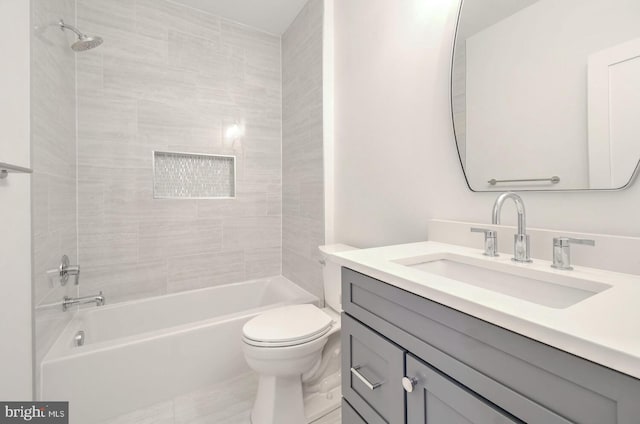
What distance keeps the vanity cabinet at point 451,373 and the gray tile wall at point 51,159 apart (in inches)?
53.2

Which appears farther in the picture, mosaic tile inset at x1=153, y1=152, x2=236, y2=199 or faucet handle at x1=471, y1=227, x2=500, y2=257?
mosaic tile inset at x1=153, y1=152, x2=236, y2=199

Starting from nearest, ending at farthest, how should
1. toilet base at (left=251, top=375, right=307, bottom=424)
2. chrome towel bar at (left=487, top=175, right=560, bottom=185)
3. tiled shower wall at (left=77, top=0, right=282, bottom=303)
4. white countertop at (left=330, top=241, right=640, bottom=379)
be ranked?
white countertop at (left=330, top=241, right=640, bottom=379) < chrome towel bar at (left=487, top=175, right=560, bottom=185) < toilet base at (left=251, top=375, right=307, bottom=424) < tiled shower wall at (left=77, top=0, right=282, bottom=303)

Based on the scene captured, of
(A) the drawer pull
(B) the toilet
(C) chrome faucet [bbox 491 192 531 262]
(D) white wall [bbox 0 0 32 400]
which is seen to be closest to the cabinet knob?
(A) the drawer pull

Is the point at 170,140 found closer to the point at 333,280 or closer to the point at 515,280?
the point at 333,280

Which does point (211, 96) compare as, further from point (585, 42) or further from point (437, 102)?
point (585, 42)

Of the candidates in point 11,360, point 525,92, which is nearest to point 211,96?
point 11,360

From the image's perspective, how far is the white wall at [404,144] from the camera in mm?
850

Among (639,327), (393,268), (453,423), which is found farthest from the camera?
(393,268)

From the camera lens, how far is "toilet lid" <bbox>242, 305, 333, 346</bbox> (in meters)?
1.24

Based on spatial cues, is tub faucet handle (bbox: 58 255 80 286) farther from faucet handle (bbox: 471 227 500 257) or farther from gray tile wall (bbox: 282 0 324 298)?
faucet handle (bbox: 471 227 500 257)

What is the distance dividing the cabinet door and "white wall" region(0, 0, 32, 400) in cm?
134

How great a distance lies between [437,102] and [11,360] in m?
1.94

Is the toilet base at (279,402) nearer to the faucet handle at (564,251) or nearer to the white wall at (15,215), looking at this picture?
the white wall at (15,215)

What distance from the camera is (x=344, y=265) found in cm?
85
